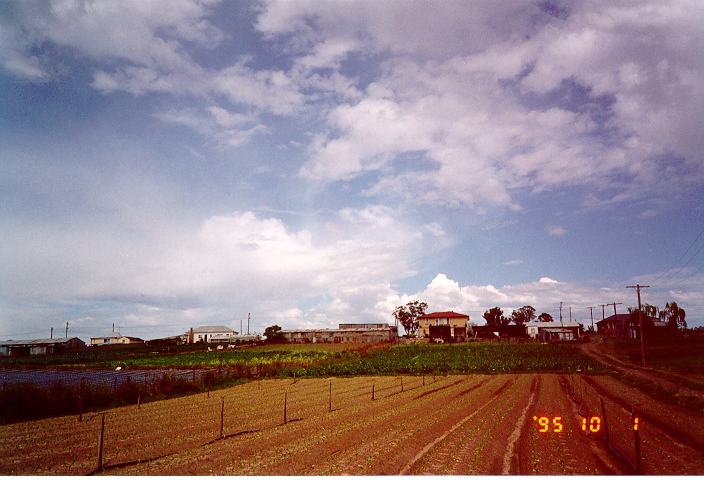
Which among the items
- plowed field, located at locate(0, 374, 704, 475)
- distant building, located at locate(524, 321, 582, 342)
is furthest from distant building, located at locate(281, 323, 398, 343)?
plowed field, located at locate(0, 374, 704, 475)

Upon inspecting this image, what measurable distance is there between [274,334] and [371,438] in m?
106

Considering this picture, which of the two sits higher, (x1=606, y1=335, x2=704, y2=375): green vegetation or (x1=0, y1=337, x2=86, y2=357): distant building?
(x1=606, y1=335, x2=704, y2=375): green vegetation

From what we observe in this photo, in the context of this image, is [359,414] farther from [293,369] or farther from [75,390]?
[293,369]

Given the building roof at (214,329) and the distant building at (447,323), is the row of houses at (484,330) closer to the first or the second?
the distant building at (447,323)

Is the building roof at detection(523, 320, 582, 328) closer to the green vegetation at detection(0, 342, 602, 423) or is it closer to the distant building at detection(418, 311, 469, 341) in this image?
the distant building at detection(418, 311, 469, 341)

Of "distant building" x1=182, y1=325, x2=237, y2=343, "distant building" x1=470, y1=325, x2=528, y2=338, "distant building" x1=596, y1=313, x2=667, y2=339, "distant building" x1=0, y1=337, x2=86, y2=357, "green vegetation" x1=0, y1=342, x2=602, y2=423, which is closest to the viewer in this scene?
"green vegetation" x1=0, y1=342, x2=602, y2=423

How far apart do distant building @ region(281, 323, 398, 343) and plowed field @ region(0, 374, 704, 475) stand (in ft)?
267

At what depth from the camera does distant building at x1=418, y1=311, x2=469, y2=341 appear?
10056cm

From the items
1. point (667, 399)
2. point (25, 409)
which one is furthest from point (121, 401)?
point (667, 399)

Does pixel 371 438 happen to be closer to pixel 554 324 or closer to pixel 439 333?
pixel 439 333

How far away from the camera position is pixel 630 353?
191ft

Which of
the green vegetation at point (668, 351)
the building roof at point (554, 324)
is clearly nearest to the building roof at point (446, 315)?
the building roof at point (554, 324)

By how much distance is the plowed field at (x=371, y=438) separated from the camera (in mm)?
13492

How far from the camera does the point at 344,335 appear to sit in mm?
116625
